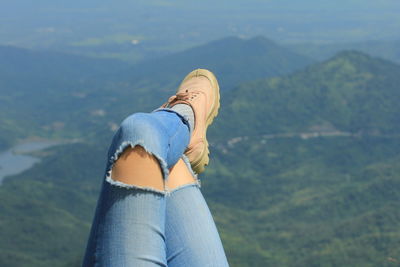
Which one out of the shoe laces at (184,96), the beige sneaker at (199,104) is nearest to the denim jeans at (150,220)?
the beige sneaker at (199,104)

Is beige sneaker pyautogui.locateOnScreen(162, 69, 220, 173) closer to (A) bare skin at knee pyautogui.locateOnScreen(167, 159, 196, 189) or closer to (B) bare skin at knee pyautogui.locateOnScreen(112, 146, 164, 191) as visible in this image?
(A) bare skin at knee pyautogui.locateOnScreen(167, 159, 196, 189)

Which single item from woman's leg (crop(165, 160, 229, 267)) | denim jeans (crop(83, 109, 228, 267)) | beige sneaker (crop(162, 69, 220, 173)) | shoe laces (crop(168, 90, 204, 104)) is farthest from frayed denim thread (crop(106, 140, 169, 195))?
shoe laces (crop(168, 90, 204, 104))

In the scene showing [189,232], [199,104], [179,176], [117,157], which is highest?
[117,157]

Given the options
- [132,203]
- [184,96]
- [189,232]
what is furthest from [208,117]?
[132,203]

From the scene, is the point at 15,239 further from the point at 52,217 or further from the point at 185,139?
the point at 185,139

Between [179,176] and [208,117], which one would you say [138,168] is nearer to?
[179,176]

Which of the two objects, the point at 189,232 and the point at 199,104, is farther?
the point at 199,104

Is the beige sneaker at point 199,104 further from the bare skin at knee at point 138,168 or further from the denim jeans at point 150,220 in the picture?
the bare skin at knee at point 138,168
